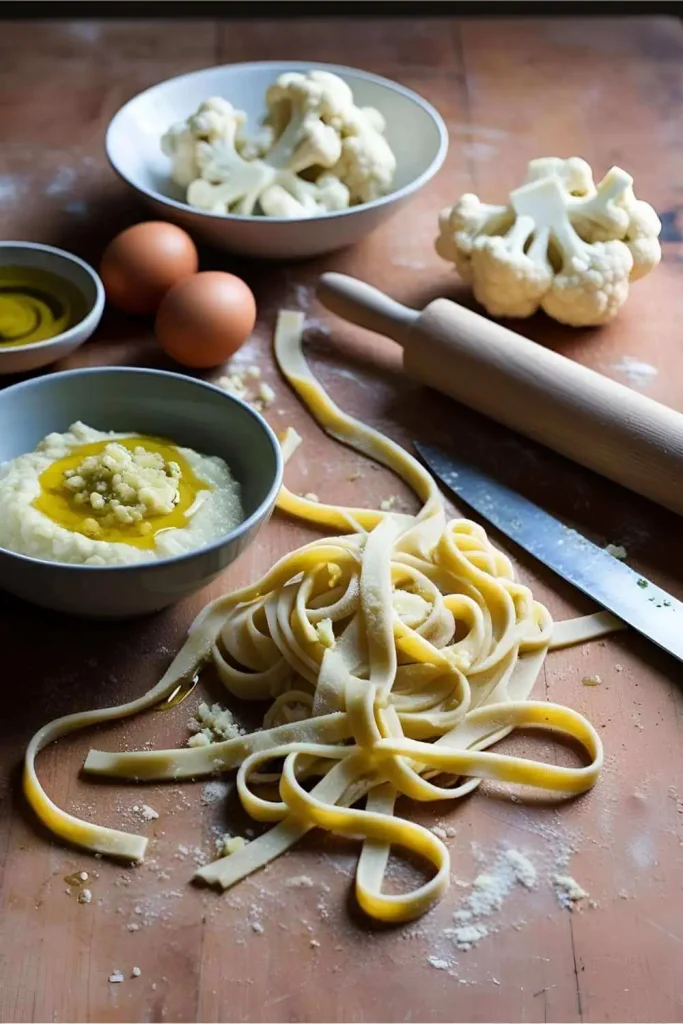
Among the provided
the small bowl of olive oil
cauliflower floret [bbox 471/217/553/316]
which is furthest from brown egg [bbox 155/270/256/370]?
cauliflower floret [bbox 471/217/553/316]

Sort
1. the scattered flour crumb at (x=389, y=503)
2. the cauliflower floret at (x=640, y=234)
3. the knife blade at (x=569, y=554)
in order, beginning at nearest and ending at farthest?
the knife blade at (x=569, y=554) < the scattered flour crumb at (x=389, y=503) < the cauliflower floret at (x=640, y=234)

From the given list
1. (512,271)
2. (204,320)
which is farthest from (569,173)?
A: (204,320)

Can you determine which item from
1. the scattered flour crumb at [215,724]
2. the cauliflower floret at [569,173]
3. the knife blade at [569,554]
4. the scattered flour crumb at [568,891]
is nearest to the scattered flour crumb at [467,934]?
the scattered flour crumb at [568,891]

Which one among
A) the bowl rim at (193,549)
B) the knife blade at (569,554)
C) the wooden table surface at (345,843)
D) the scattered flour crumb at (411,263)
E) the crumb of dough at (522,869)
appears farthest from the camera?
the scattered flour crumb at (411,263)

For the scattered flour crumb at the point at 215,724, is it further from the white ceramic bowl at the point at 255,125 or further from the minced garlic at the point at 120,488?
the white ceramic bowl at the point at 255,125

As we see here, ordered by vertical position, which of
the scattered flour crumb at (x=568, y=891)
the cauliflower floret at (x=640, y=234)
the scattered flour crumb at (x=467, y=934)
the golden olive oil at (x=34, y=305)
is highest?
the cauliflower floret at (x=640, y=234)

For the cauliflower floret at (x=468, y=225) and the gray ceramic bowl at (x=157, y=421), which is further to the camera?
the cauliflower floret at (x=468, y=225)

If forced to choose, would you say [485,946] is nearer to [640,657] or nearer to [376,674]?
[376,674]
